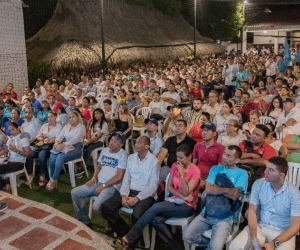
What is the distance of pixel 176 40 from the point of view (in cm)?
2320

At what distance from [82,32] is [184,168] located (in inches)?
551

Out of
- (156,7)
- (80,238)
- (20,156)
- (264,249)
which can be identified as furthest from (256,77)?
(156,7)

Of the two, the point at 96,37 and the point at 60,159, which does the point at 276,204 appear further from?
the point at 96,37

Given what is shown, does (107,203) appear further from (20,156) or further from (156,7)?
(156,7)

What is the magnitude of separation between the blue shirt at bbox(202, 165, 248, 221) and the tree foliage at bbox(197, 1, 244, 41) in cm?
2950

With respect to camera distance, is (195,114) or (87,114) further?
(87,114)

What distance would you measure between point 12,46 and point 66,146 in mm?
7796

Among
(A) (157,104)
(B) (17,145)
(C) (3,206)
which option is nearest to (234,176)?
(C) (3,206)

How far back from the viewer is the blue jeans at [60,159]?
587 cm

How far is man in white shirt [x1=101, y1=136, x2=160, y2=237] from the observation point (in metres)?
4.16

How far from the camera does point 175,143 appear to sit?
5023 mm

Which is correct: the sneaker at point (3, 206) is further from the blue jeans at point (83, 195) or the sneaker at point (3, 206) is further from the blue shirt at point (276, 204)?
the blue shirt at point (276, 204)

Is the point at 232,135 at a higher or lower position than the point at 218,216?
higher

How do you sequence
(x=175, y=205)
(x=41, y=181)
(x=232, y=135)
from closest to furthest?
1. (x=175, y=205)
2. (x=232, y=135)
3. (x=41, y=181)
